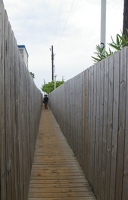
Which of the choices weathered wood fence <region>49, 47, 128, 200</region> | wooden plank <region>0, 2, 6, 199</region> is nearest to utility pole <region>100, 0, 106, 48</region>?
weathered wood fence <region>49, 47, 128, 200</region>

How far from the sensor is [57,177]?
380 cm

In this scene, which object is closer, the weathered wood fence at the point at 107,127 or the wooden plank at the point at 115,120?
the weathered wood fence at the point at 107,127

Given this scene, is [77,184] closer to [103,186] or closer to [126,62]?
[103,186]

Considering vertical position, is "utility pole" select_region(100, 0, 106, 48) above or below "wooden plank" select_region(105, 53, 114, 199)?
above

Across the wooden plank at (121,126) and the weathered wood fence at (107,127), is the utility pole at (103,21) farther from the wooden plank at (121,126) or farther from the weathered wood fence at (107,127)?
the wooden plank at (121,126)

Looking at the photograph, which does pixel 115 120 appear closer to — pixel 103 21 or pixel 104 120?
pixel 104 120

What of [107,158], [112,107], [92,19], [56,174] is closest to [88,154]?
[56,174]

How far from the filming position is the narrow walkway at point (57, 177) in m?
3.18

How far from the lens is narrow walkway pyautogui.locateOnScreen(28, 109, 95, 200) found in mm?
3176

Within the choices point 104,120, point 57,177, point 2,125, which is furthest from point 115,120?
point 57,177

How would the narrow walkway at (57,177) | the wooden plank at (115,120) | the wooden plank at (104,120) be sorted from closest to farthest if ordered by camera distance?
the wooden plank at (115,120)
the wooden plank at (104,120)
the narrow walkway at (57,177)

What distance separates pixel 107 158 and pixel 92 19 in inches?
283

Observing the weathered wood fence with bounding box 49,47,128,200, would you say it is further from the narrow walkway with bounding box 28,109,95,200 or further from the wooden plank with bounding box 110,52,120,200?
the narrow walkway with bounding box 28,109,95,200

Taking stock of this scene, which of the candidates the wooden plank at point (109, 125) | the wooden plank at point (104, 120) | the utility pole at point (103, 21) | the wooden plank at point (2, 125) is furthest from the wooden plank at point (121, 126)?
the utility pole at point (103, 21)
